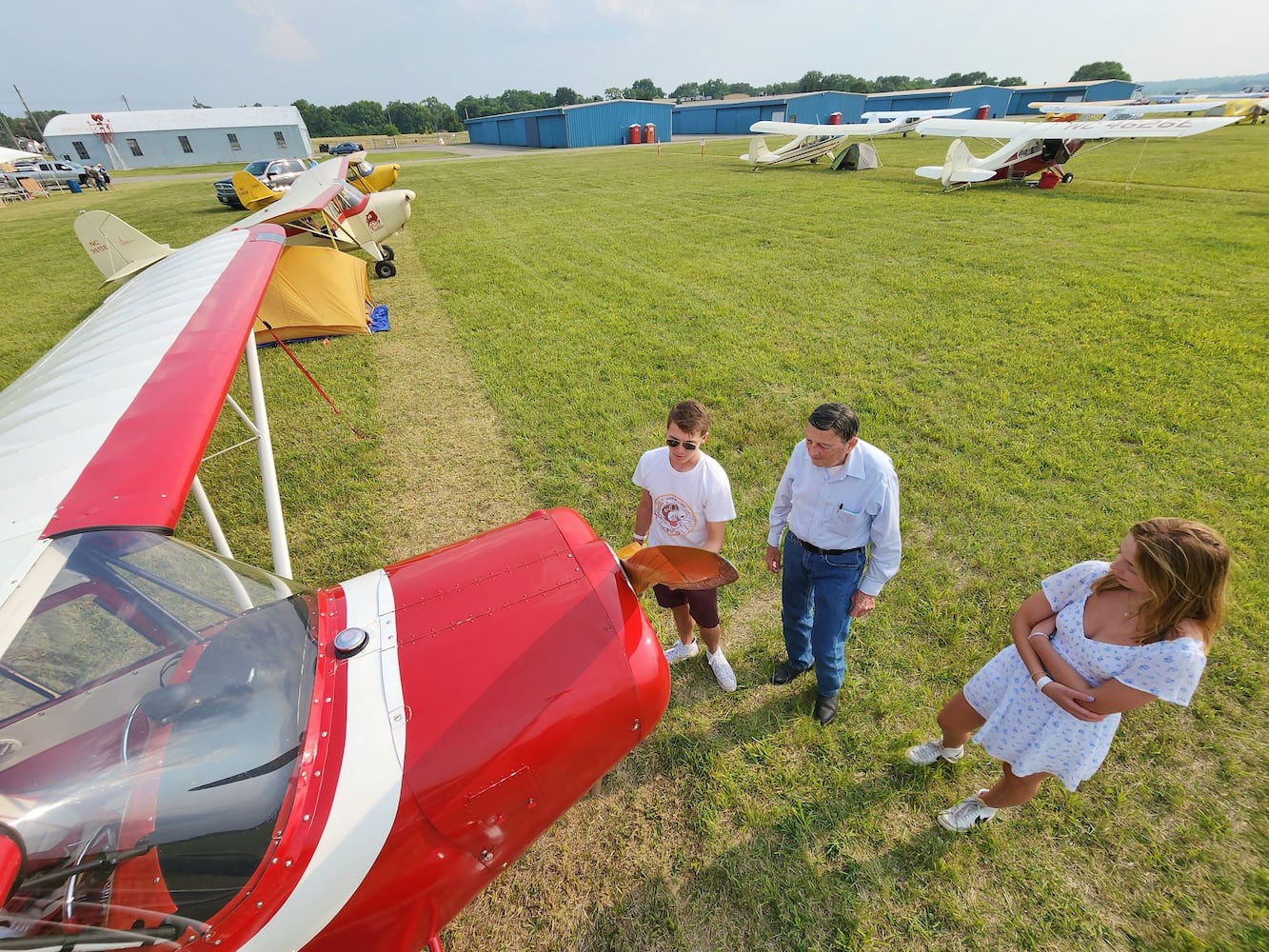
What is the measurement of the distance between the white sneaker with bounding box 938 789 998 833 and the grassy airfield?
0.06m

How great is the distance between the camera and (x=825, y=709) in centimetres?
274

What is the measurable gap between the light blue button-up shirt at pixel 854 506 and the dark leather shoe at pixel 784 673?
85 centimetres

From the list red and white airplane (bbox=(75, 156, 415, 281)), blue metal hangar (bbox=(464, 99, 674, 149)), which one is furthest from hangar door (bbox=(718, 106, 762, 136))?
red and white airplane (bbox=(75, 156, 415, 281))

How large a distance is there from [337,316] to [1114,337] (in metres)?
10.1

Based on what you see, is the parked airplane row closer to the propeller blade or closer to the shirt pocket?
the shirt pocket

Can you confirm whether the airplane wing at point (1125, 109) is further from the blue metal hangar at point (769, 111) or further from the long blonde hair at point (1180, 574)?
the long blonde hair at point (1180, 574)

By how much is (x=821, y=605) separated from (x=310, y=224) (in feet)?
32.4

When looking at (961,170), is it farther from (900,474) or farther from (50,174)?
(50,174)

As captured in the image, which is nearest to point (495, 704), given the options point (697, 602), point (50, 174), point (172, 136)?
point (697, 602)

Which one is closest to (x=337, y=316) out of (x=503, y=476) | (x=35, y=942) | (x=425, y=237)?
(x=503, y=476)

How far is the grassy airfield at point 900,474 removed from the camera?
2.14 metres

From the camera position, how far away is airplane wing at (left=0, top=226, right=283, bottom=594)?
1545 mm

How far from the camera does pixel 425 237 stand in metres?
12.9

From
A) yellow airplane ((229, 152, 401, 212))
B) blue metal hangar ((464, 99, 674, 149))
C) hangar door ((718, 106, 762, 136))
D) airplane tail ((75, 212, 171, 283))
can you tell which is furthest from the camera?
hangar door ((718, 106, 762, 136))
